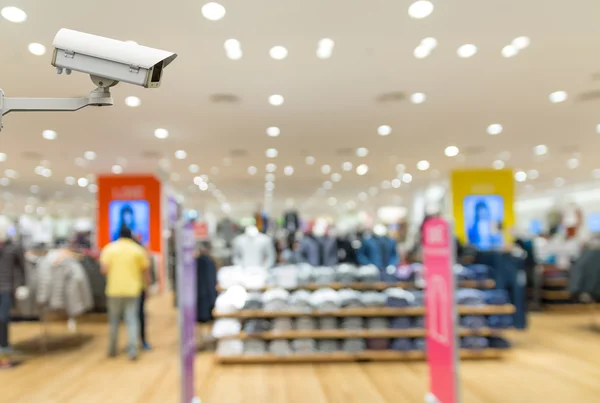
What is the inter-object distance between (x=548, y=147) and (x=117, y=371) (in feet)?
30.8

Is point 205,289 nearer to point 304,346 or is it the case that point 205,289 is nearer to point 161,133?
point 304,346

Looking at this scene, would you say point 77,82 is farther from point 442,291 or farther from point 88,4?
point 442,291

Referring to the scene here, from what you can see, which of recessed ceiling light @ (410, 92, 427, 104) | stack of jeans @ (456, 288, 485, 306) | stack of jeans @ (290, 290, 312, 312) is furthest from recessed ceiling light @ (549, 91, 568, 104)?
stack of jeans @ (290, 290, 312, 312)

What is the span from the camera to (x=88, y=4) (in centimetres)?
394

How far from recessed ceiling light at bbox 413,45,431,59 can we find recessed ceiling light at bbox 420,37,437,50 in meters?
0.04

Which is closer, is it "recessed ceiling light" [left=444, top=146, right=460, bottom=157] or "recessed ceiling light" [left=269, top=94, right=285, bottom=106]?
"recessed ceiling light" [left=269, top=94, right=285, bottom=106]

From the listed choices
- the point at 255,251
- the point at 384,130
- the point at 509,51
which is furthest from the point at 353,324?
the point at 384,130

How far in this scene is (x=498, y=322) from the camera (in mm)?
6109

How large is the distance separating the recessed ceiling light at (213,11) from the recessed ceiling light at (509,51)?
2.78 meters

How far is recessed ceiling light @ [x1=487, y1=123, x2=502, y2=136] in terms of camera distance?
876 cm

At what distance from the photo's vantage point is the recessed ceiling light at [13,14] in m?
4.00

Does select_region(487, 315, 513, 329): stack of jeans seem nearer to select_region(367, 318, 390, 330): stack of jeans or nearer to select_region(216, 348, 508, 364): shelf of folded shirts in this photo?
select_region(216, 348, 508, 364): shelf of folded shirts

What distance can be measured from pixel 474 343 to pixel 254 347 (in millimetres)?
2560

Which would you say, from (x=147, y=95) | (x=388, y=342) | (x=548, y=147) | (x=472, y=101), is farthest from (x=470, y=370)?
(x=548, y=147)
